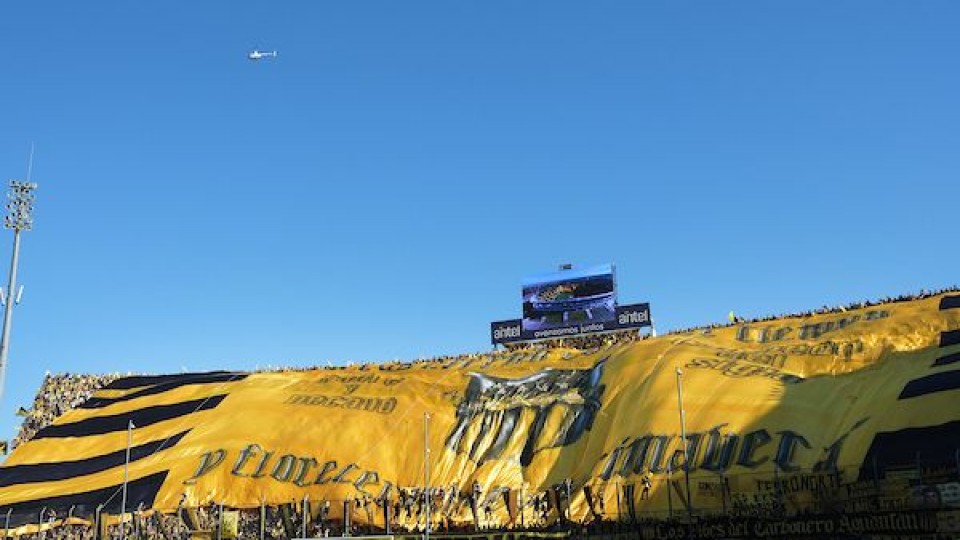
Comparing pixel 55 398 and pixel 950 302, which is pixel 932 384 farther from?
pixel 55 398

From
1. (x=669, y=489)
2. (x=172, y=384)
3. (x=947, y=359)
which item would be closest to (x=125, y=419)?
(x=172, y=384)

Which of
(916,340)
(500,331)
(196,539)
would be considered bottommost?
(196,539)

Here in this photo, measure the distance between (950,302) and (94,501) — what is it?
2098 inches

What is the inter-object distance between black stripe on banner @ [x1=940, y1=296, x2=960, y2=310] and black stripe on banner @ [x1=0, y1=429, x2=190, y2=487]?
49.1m

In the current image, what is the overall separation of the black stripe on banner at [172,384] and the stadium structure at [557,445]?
0.26 m

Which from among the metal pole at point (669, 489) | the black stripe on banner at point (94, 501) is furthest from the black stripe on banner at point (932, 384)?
the black stripe on banner at point (94, 501)

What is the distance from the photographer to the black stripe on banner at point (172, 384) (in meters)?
67.8

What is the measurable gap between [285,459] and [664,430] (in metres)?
24.7

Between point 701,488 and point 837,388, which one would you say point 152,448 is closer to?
point 701,488

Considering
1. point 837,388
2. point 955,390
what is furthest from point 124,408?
point 955,390

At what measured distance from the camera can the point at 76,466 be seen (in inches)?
2370

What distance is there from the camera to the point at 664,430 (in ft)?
145

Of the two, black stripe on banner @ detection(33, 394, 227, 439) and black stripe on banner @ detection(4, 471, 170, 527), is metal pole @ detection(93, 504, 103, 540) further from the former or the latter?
black stripe on banner @ detection(33, 394, 227, 439)

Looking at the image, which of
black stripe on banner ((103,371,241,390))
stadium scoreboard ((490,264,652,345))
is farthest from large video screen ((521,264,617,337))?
black stripe on banner ((103,371,241,390))
